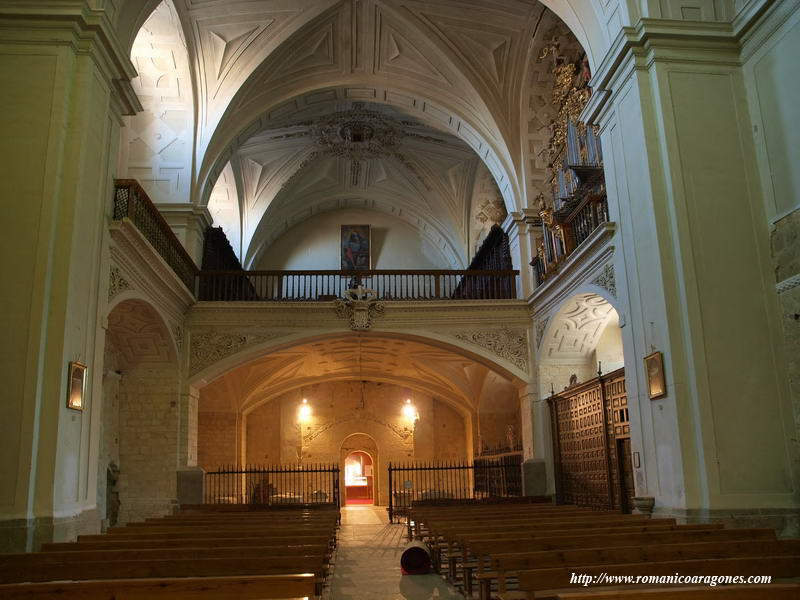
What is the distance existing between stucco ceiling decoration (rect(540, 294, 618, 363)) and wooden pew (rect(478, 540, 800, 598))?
762 centimetres

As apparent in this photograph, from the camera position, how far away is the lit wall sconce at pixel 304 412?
78.3 feet

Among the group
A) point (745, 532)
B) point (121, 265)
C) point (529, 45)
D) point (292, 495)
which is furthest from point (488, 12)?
point (292, 495)

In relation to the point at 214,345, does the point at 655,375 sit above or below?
below

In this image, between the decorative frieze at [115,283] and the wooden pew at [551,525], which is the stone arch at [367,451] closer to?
the decorative frieze at [115,283]

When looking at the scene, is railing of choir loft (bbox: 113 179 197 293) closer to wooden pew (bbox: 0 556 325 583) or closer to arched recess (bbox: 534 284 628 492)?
wooden pew (bbox: 0 556 325 583)

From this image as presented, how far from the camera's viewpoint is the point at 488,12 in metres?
14.6

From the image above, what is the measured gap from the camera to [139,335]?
1343 centimetres

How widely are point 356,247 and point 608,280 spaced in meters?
14.6

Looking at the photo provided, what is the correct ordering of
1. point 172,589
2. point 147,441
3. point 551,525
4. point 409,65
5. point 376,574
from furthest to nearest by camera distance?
point 409,65, point 147,441, point 376,574, point 551,525, point 172,589

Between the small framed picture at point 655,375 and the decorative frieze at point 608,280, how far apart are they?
209cm

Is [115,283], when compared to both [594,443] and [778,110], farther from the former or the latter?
[778,110]

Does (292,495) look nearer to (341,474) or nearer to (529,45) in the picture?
(341,474)

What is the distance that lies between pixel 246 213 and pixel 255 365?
465 centimetres

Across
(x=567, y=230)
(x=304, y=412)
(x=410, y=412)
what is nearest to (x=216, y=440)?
(x=304, y=412)
